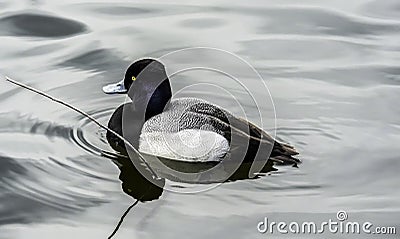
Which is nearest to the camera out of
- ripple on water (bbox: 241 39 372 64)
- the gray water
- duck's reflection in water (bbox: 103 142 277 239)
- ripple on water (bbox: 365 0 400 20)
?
the gray water

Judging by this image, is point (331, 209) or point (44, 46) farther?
point (44, 46)

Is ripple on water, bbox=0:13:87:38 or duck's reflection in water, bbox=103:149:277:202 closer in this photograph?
Result: duck's reflection in water, bbox=103:149:277:202

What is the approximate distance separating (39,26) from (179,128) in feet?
11.1

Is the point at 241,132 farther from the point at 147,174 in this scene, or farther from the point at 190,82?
the point at 190,82

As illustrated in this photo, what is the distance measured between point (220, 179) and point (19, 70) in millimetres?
2782

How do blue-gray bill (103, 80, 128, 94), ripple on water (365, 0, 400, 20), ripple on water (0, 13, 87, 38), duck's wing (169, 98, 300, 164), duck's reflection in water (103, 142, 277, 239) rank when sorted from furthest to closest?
ripple on water (365, 0, 400, 20)
ripple on water (0, 13, 87, 38)
blue-gray bill (103, 80, 128, 94)
duck's wing (169, 98, 300, 164)
duck's reflection in water (103, 142, 277, 239)

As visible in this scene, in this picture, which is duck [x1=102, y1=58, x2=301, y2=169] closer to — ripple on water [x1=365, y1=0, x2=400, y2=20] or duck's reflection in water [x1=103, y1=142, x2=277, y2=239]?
duck's reflection in water [x1=103, y1=142, x2=277, y2=239]

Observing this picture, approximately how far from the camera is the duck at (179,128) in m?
7.05

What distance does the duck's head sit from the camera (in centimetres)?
754

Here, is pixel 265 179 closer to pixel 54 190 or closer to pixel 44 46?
pixel 54 190

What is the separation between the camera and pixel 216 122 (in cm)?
710

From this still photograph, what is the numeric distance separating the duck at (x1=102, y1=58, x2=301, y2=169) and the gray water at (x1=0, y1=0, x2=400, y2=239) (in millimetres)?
201

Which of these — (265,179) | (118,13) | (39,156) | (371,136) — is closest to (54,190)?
(39,156)

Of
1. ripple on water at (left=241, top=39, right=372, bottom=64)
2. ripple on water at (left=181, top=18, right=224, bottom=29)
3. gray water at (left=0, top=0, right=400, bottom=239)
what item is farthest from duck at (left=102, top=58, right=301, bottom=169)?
ripple on water at (left=181, top=18, right=224, bottom=29)
